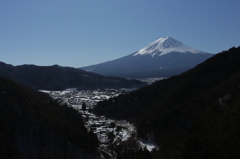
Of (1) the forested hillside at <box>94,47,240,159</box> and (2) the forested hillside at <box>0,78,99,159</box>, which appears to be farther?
(2) the forested hillside at <box>0,78,99,159</box>

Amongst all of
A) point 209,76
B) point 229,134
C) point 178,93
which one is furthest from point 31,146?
point 209,76

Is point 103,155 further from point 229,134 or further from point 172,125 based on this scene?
point 229,134

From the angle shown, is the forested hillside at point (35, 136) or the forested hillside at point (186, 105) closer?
the forested hillside at point (186, 105)

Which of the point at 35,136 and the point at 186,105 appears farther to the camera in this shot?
the point at 186,105

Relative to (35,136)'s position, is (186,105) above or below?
above
